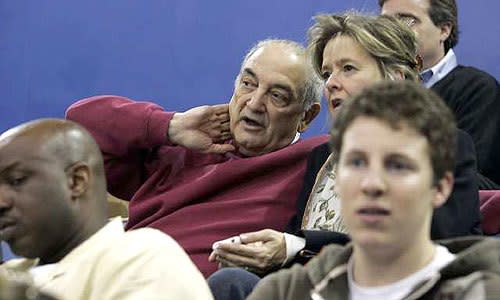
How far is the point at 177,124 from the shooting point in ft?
7.62

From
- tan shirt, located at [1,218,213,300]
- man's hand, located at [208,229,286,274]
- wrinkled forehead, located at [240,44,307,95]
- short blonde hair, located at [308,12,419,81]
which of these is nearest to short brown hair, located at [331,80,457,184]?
tan shirt, located at [1,218,213,300]

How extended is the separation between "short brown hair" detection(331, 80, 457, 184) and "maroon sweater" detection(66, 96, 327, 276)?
869mm

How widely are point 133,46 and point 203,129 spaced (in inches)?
48.3

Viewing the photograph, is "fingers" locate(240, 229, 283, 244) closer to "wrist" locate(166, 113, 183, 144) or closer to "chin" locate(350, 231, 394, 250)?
"wrist" locate(166, 113, 183, 144)

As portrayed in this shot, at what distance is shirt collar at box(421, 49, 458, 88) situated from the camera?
2689mm

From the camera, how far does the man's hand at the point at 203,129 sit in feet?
7.52

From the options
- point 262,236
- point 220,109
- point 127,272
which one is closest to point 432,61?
point 220,109

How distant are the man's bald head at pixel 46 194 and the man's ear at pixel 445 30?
142cm

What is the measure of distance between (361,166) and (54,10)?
2456mm

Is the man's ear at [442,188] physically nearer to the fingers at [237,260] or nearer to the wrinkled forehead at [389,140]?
the wrinkled forehead at [389,140]

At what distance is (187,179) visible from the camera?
2291 mm

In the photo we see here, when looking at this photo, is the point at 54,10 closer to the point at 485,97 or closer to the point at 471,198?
the point at 485,97

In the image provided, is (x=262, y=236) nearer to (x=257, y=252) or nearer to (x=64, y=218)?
(x=257, y=252)

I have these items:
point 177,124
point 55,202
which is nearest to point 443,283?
point 55,202
